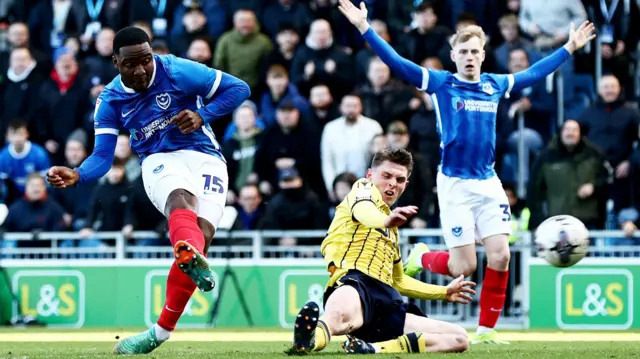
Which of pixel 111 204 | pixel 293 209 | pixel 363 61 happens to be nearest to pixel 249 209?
pixel 293 209

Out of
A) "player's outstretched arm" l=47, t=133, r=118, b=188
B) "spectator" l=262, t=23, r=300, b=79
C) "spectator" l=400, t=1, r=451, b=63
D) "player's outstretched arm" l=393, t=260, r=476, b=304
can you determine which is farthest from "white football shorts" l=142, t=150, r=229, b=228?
"spectator" l=262, t=23, r=300, b=79

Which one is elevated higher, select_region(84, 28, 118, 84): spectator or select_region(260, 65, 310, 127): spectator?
select_region(84, 28, 118, 84): spectator

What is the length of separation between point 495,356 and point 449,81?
9.50 feet

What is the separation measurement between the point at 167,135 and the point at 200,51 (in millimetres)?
7796

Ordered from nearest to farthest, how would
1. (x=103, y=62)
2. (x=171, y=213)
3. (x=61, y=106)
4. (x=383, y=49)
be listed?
(x=171, y=213)
(x=383, y=49)
(x=61, y=106)
(x=103, y=62)

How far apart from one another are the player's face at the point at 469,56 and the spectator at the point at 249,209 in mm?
5327

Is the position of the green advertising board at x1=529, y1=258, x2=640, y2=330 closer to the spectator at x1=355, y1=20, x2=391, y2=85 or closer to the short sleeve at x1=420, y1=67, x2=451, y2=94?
the spectator at x1=355, y1=20, x2=391, y2=85

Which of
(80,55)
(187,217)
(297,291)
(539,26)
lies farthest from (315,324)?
(80,55)

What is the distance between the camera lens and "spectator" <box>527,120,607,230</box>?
15164 millimetres

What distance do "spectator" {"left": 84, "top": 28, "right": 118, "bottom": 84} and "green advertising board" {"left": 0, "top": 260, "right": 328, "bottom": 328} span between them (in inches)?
123

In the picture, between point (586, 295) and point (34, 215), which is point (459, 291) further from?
point (34, 215)

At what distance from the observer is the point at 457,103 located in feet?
37.0

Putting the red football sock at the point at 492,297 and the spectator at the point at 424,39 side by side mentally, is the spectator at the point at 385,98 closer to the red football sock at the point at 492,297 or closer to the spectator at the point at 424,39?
the spectator at the point at 424,39

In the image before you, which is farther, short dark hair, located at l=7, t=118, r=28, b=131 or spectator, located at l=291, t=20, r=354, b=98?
short dark hair, located at l=7, t=118, r=28, b=131
